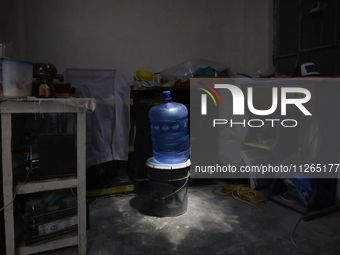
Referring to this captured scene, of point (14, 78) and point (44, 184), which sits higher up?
point (14, 78)

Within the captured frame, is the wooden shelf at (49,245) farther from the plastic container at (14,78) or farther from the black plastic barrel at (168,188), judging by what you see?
the plastic container at (14,78)

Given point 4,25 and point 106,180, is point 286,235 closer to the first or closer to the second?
point 106,180

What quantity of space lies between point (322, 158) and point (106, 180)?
1.94 meters

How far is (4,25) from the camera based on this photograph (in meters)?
2.39

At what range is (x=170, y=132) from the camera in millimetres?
2541

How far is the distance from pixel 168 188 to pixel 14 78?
1.33 meters

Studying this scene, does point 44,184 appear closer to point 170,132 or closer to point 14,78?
point 14,78

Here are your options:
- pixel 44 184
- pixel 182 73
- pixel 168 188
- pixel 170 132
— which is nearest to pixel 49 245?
pixel 44 184

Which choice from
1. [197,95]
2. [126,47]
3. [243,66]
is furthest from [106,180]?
[243,66]

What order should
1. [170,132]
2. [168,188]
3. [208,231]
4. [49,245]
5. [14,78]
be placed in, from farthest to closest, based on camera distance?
[170,132] < [168,188] < [208,231] < [49,245] < [14,78]

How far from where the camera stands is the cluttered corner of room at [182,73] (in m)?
2.89

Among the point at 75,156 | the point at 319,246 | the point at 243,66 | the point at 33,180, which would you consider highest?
the point at 243,66

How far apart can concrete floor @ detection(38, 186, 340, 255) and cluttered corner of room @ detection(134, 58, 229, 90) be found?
1234 mm

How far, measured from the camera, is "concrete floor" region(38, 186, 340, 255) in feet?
5.65
